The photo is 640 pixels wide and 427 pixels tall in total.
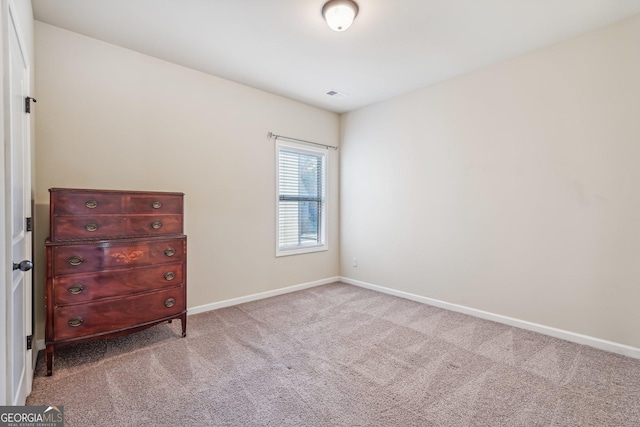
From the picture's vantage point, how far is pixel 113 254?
92.0 inches

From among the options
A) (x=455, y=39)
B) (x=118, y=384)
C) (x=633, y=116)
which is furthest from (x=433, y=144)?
(x=118, y=384)

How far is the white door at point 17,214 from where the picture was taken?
1386 mm

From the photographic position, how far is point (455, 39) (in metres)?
2.68

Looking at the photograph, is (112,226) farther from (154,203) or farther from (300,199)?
(300,199)

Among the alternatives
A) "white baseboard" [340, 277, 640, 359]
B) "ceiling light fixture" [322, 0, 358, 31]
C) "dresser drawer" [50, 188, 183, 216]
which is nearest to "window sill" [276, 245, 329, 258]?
"white baseboard" [340, 277, 640, 359]

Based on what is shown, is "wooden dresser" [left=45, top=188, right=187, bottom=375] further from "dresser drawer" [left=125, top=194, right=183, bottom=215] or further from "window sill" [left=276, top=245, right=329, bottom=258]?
"window sill" [left=276, top=245, right=329, bottom=258]

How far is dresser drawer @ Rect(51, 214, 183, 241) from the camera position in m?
2.15

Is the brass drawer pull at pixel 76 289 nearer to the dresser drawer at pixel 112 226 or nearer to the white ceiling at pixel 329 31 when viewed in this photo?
the dresser drawer at pixel 112 226

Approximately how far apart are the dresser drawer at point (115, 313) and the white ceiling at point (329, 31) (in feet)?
7.45

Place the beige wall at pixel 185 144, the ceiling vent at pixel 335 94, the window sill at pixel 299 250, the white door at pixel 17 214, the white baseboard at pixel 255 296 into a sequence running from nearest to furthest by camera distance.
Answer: the white door at pixel 17 214 → the beige wall at pixel 185 144 → the white baseboard at pixel 255 296 → the ceiling vent at pixel 335 94 → the window sill at pixel 299 250

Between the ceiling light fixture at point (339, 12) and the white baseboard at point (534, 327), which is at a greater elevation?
the ceiling light fixture at point (339, 12)

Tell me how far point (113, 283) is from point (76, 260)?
306 mm

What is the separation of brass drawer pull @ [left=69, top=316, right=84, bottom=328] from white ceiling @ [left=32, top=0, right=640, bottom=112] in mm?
2364

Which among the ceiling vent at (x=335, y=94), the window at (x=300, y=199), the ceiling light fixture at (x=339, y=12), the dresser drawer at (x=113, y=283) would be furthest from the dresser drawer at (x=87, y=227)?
the ceiling vent at (x=335, y=94)
